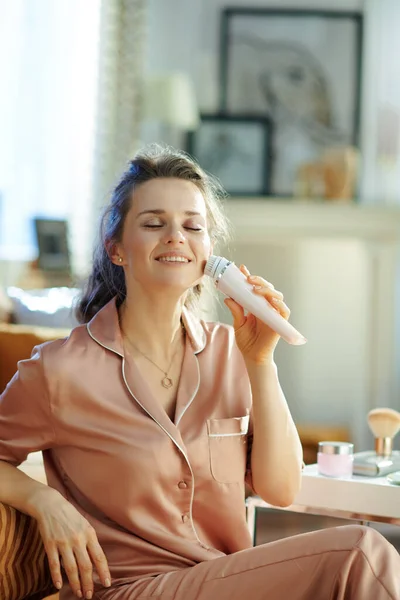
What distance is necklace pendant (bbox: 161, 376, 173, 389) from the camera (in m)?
1.50

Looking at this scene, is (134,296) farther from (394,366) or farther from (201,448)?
(394,366)

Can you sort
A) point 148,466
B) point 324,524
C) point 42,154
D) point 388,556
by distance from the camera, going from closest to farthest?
point 388,556 → point 148,466 → point 324,524 → point 42,154

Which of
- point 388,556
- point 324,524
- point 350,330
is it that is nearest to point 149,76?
point 350,330

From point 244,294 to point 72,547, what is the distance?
1.44ft

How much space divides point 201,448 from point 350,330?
3.75m

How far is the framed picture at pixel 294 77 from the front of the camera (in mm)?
5098

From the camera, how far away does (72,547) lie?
133 cm

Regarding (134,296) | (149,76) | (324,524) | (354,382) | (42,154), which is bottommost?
(324,524)

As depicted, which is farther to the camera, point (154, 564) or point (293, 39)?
point (293, 39)

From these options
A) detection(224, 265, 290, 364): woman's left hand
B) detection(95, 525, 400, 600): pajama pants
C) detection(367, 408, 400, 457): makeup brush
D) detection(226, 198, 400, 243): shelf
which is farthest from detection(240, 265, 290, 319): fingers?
detection(226, 198, 400, 243): shelf

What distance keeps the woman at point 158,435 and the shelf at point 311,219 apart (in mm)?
3441

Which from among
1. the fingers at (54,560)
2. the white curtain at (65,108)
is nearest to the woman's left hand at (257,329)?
the fingers at (54,560)

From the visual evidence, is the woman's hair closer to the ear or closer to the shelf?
the ear

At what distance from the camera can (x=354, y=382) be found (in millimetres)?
5082
